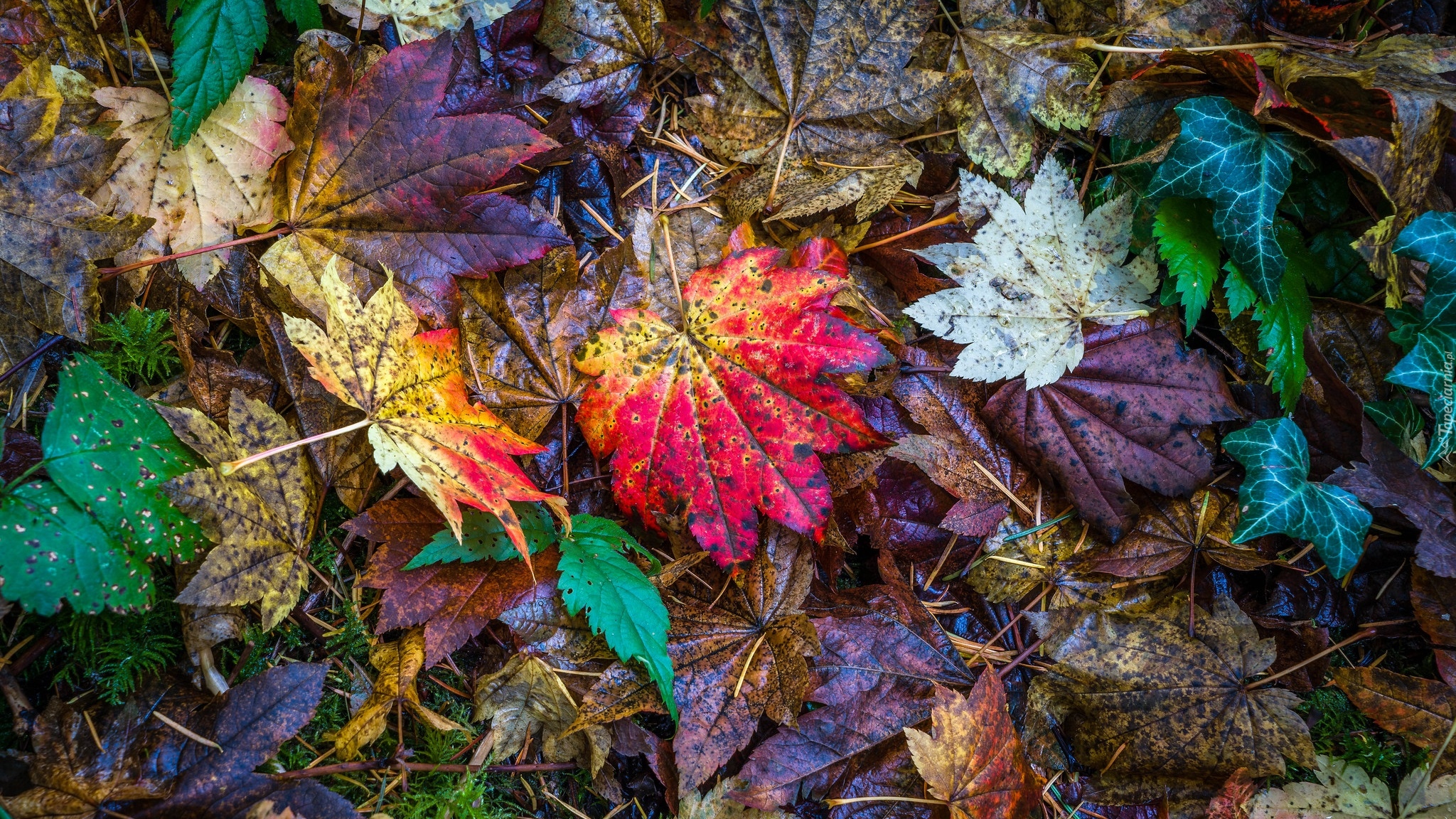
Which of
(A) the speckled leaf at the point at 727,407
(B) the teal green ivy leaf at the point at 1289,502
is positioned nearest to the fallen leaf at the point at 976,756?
(A) the speckled leaf at the point at 727,407

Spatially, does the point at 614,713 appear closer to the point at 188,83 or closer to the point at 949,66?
the point at 188,83

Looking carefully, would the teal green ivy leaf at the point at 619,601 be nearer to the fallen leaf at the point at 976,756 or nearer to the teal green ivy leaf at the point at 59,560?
the fallen leaf at the point at 976,756

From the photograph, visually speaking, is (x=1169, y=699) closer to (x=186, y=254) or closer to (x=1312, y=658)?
(x=1312, y=658)

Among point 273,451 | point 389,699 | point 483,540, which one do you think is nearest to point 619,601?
point 483,540

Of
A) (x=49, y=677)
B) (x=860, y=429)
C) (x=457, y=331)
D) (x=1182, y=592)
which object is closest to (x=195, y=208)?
(x=457, y=331)

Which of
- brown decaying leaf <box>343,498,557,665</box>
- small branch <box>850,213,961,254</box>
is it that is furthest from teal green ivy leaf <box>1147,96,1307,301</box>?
brown decaying leaf <box>343,498,557,665</box>

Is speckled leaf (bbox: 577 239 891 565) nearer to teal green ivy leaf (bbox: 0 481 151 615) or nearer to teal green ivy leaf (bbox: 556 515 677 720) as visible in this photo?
teal green ivy leaf (bbox: 556 515 677 720)
